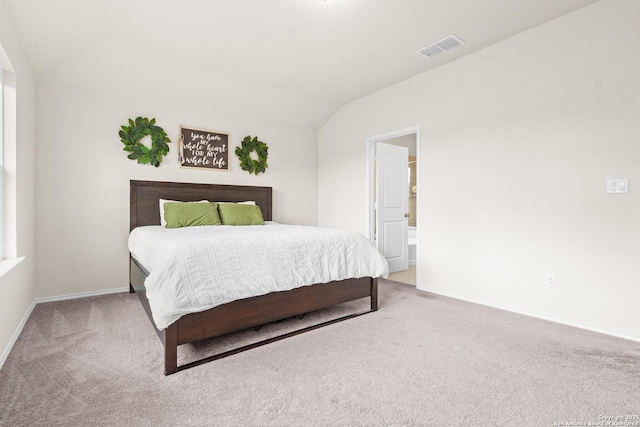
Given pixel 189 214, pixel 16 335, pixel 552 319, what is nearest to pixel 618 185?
pixel 552 319

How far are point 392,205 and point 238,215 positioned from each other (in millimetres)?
2268

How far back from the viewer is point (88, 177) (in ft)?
11.0

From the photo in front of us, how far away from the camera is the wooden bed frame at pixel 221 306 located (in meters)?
1.82

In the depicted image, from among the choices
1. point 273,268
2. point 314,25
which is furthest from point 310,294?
point 314,25

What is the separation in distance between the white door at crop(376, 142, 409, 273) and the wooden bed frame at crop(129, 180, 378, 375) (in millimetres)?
1785

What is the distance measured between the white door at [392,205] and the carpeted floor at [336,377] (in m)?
2.06

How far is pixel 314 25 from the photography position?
105 inches

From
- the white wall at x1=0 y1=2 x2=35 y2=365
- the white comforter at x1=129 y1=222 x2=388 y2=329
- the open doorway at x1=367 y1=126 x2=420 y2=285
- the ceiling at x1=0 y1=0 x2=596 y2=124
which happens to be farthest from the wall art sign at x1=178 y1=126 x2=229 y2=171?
the open doorway at x1=367 y1=126 x2=420 y2=285

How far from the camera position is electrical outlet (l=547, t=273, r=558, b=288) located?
265cm

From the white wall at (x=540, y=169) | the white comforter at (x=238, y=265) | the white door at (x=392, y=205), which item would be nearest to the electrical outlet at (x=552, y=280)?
the white wall at (x=540, y=169)

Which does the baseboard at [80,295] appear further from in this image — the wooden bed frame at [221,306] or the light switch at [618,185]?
the light switch at [618,185]

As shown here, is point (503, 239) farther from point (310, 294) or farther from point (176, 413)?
point (176, 413)

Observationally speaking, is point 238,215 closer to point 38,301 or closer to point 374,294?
point 374,294

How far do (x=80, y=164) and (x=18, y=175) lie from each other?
0.93m
